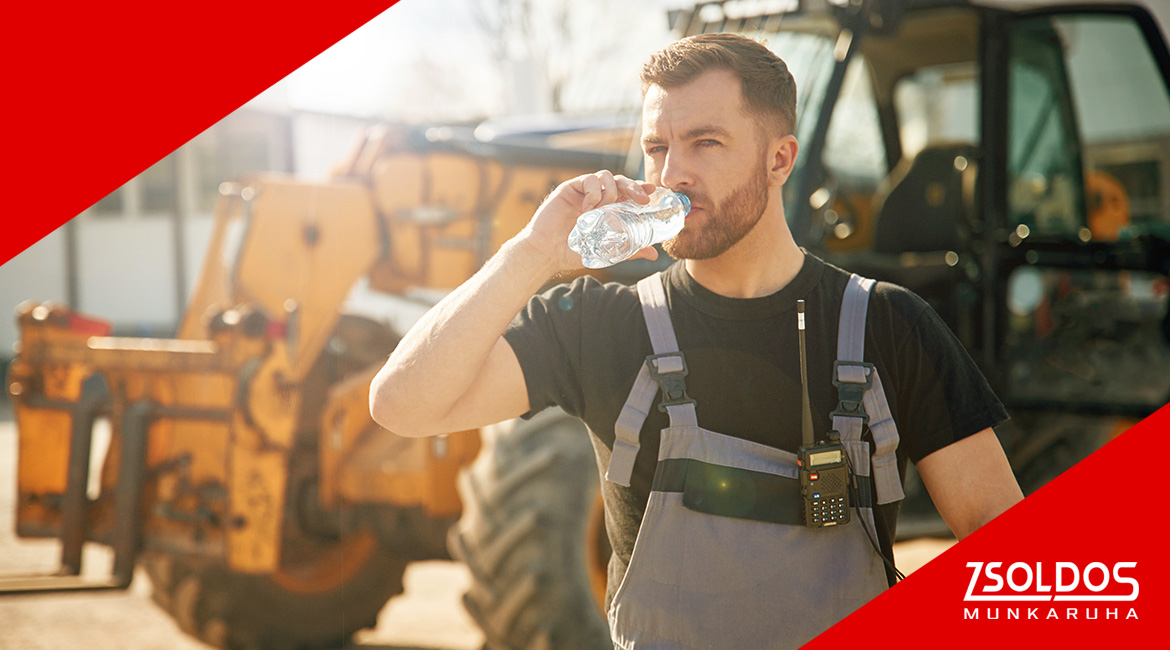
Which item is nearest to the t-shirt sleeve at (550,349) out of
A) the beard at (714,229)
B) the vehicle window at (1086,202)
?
the beard at (714,229)

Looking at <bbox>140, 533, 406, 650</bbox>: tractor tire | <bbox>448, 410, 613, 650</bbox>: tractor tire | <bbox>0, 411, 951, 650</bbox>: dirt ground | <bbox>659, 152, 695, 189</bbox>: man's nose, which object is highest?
<bbox>659, 152, 695, 189</bbox>: man's nose

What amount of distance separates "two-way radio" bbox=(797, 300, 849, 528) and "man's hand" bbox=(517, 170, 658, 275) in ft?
1.46

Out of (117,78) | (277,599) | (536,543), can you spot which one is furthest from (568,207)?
(277,599)

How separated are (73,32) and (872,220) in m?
3.87

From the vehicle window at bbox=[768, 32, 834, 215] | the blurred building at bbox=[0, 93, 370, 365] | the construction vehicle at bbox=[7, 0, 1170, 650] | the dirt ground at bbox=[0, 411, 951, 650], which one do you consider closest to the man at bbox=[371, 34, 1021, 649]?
the construction vehicle at bbox=[7, 0, 1170, 650]

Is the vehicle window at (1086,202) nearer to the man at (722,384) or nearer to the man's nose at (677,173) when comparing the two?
the man at (722,384)

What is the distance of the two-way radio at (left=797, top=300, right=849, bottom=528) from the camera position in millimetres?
1627

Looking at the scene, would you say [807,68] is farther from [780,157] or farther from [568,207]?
[568,207]

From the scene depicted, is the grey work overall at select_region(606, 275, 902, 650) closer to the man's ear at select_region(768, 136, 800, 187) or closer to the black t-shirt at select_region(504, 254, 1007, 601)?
the black t-shirt at select_region(504, 254, 1007, 601)

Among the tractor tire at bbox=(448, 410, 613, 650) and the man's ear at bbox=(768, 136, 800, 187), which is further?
Answer: the tractor tire at bbox=(448, 410, 613, 650)

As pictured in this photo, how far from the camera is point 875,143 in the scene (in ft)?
18.0

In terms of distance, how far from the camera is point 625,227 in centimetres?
169

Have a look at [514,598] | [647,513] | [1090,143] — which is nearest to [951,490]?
[647,513]

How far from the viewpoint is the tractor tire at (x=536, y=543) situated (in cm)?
343
